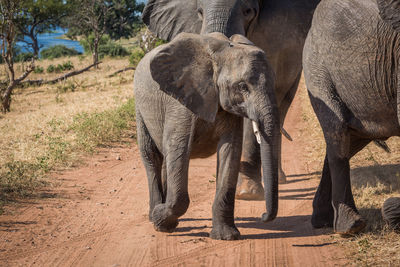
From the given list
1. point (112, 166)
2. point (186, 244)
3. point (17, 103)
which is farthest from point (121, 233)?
point (17, 103)

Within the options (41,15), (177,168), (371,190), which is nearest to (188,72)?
(177,168)

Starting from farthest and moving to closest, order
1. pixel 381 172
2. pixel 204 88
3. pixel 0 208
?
pixel 381 172, pixel 0 208, pixel 204 88

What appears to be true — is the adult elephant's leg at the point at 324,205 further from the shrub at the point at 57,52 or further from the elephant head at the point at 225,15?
the shrub at the point at 57,52

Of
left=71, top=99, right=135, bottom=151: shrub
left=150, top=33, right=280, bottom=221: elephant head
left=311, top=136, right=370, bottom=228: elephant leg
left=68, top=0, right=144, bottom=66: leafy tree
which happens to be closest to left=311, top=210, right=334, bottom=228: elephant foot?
left=311, top=136, right=370, bottom=228: elephant leg

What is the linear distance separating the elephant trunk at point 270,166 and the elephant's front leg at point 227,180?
19.3 inches

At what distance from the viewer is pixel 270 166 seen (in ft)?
Answer: 13.4

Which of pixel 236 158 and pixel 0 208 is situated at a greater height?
pixel 236 158

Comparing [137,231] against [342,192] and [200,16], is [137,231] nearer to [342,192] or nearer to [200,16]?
[342,192]

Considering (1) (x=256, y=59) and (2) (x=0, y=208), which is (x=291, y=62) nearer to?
(1) (x=256, y=59)

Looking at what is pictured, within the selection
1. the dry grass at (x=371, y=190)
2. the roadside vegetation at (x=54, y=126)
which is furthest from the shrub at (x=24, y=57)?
the dry grass at (x=371, y=190)

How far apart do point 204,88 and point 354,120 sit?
1.19 meters

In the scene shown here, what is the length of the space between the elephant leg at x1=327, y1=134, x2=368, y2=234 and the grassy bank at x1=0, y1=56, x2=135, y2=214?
335cm

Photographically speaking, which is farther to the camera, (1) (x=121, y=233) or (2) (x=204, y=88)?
(1) (x=121, y=233)

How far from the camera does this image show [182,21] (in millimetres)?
6910
